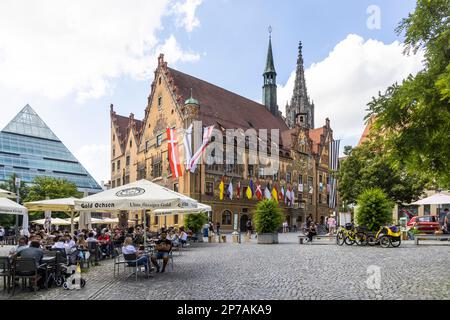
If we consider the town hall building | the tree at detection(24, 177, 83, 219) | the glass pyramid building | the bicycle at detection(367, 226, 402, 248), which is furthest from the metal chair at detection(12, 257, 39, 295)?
the glass pyramid building

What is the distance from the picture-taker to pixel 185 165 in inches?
1737

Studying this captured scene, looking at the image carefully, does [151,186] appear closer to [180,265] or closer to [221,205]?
[180,265]

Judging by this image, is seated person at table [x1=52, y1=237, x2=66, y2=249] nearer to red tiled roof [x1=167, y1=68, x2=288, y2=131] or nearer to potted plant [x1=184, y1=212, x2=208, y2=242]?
potted plant [x1=184, y1=212, x2=208, y2=242]

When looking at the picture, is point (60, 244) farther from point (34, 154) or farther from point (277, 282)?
point (34, 154)

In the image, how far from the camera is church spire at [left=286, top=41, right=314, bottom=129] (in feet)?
297

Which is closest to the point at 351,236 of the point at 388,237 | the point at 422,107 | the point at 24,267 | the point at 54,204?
the point at 388,237

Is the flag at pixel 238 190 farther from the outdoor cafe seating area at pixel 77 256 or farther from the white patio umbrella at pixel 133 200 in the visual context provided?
the white patio umbrella at pixel 133 200

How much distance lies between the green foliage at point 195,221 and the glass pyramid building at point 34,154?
206 ft

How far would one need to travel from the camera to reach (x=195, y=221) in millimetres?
29469

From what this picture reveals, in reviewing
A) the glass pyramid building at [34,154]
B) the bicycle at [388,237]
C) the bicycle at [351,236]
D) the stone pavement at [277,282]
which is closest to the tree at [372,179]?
the bicycle at [351,236]

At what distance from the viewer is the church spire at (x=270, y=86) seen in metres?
67.4

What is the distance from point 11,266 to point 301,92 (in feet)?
Answer: 282
